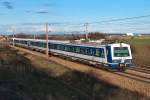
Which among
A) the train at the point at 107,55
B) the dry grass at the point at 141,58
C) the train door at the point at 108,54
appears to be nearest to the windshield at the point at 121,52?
the train at the point at 107,55

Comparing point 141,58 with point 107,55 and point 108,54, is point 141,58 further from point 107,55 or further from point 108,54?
point 108,54

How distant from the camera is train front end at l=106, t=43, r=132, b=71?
3033cm

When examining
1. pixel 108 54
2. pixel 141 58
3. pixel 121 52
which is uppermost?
pixel 121 52

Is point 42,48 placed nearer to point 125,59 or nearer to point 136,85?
point 125,59

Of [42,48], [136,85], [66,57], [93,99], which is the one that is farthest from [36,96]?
[42,48]

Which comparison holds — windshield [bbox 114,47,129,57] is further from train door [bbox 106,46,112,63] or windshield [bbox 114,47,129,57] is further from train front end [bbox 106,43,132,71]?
train door [bbox 106,46,112,63]

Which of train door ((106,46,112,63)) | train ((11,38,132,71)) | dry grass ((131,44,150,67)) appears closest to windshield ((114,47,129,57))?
train ((11,38,132,71))

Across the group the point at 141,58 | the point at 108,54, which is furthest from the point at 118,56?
the point at 141,58

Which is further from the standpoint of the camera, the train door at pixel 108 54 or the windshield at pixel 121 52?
the windshield at pixel 121 52

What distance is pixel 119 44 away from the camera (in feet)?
101

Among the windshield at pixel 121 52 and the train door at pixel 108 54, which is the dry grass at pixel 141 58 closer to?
the windshield at pixel 121 52

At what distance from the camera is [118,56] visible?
1204 inches

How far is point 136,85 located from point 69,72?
8.47m

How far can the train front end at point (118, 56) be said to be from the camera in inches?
1194
